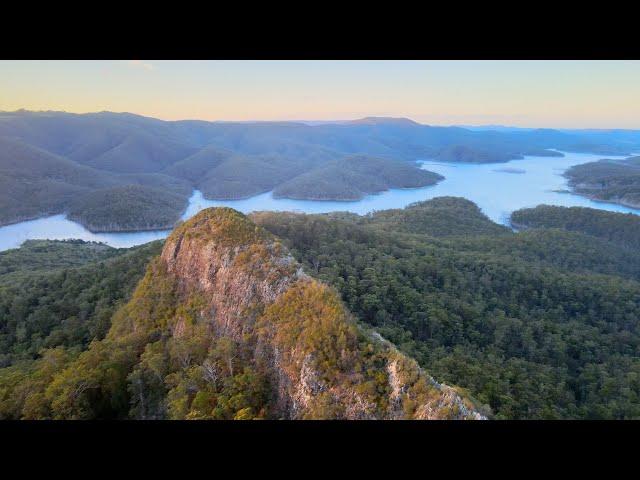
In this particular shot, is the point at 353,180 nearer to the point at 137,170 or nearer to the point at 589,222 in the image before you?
the point at 589,222

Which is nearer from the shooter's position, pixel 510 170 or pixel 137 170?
pixel 137 170

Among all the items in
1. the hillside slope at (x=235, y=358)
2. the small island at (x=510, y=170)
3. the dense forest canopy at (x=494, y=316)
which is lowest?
the dense forest canopy at (x=494, y=316)

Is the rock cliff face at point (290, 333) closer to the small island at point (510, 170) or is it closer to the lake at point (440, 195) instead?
the lake at point (440, 195)

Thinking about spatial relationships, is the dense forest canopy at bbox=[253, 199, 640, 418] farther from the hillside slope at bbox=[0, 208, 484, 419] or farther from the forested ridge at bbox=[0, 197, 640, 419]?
the hillside slope at bbox=[0, 208, 484, 419]

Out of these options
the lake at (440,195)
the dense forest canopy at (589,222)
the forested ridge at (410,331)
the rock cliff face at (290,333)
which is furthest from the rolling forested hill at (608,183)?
the rock cliff face at (290,333)

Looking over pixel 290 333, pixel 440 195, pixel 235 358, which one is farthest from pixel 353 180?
pixel 290 333
